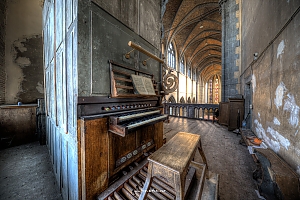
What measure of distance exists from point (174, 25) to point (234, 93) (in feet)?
32.1

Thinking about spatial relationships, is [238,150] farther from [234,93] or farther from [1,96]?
[1,96]

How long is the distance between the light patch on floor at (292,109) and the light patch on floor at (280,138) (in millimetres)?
349

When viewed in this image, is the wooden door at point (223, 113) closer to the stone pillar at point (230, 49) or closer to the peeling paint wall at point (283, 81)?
the stone pillar at point (230, 49)

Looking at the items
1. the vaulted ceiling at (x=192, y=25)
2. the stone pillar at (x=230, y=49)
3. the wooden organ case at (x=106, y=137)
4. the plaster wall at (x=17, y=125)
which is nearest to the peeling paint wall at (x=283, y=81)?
the wooden organ case at (x=106, y=137)

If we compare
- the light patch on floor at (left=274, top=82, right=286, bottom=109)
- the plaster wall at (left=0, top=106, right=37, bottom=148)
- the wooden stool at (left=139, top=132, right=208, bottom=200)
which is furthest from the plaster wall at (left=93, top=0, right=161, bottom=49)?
the plaster wall at (left=0, top=106, right=37, bottom=148)

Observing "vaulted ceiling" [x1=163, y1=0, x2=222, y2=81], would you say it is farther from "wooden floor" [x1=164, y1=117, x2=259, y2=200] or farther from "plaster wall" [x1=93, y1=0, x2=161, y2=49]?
"wooden floor" [x1=164, y1=117, x2=259, y2=200]

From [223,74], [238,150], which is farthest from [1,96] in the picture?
[223,74]

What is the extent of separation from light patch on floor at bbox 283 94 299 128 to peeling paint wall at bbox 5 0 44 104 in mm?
9818

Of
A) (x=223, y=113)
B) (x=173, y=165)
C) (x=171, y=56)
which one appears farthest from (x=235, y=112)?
(x=171, y=56)

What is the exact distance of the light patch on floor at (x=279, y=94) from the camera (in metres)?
1.96

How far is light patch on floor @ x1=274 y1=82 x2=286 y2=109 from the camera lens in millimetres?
1961

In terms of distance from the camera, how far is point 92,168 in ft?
5.43

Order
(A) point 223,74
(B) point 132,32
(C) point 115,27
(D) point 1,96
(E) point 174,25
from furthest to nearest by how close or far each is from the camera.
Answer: (E) point 174,25
(A) point 223,74
(D) point 1,96
(B) point 132,32
(C) point 115,27

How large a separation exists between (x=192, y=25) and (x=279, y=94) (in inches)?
585
